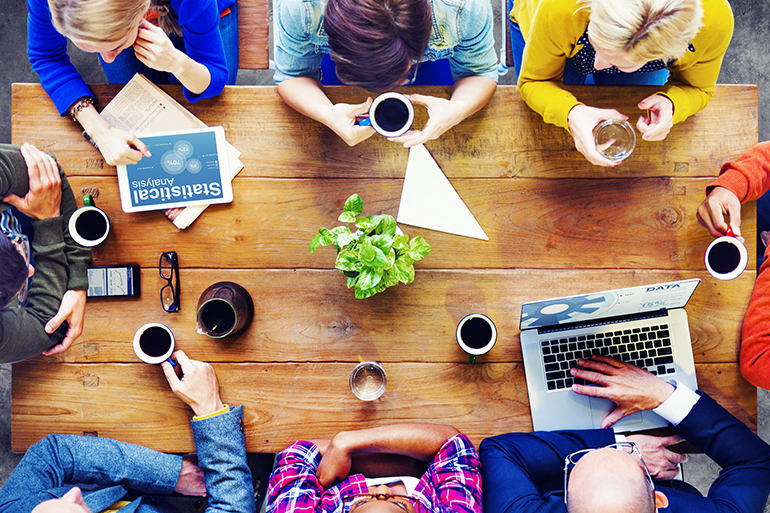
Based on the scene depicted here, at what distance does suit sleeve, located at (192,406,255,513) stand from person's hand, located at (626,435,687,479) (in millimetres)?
1179

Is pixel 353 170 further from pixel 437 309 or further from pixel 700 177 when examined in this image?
pixel 700 177

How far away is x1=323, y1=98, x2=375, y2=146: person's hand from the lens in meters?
1.42

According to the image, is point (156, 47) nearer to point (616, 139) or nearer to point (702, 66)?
point (616, 139)

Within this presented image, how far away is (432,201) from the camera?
1.49 metres

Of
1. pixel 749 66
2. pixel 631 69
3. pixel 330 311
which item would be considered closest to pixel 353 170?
pixel 330 311

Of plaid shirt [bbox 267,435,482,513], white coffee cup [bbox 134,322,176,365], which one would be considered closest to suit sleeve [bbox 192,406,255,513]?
plaid shirt [bbox 267,435,482,513]

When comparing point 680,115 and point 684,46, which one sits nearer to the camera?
point 684,46

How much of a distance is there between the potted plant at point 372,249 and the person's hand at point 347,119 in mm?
276

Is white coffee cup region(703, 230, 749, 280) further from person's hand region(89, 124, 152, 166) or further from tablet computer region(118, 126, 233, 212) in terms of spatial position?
person's hand region(89, 124, 152, 166)

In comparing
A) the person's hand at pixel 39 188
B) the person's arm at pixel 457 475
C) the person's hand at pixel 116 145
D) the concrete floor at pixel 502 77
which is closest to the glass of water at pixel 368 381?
the person's arm at pixel 457 475

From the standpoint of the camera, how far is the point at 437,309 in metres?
1.48

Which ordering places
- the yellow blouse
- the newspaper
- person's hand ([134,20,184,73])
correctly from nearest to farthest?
the yellow blouse < person's hand ([134,20,184,73]) < the newspaper

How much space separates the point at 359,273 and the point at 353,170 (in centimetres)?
39

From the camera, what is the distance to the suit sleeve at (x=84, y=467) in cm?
137
